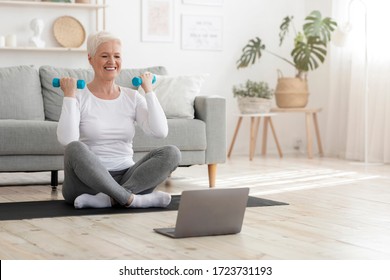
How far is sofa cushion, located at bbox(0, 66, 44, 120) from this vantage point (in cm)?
517

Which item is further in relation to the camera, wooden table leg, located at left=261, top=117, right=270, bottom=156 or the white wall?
wooden table leg, located at left=261, top=117, right=270, bottom=156

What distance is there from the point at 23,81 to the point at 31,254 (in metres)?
2.67

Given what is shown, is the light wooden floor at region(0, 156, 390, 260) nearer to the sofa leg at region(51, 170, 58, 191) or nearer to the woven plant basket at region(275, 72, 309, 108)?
the sofa leg at region(51, 170, 58, 191)

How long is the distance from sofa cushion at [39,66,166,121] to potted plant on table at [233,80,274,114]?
197 cm

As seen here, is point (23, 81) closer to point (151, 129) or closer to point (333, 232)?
point (151, 129)

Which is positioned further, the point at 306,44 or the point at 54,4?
the point at 306,44

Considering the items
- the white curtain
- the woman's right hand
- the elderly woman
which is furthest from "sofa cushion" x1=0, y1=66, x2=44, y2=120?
the white curtain

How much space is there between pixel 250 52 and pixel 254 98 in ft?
1.83

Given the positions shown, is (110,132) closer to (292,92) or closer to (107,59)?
(107,59)

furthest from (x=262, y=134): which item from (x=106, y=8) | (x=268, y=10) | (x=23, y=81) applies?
(x=23, y=81)

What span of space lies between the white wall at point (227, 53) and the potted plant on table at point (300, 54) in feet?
0.45

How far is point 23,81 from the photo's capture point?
17.5ft

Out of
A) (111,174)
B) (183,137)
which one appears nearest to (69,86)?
(111,174)

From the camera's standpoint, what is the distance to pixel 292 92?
7504 mm
